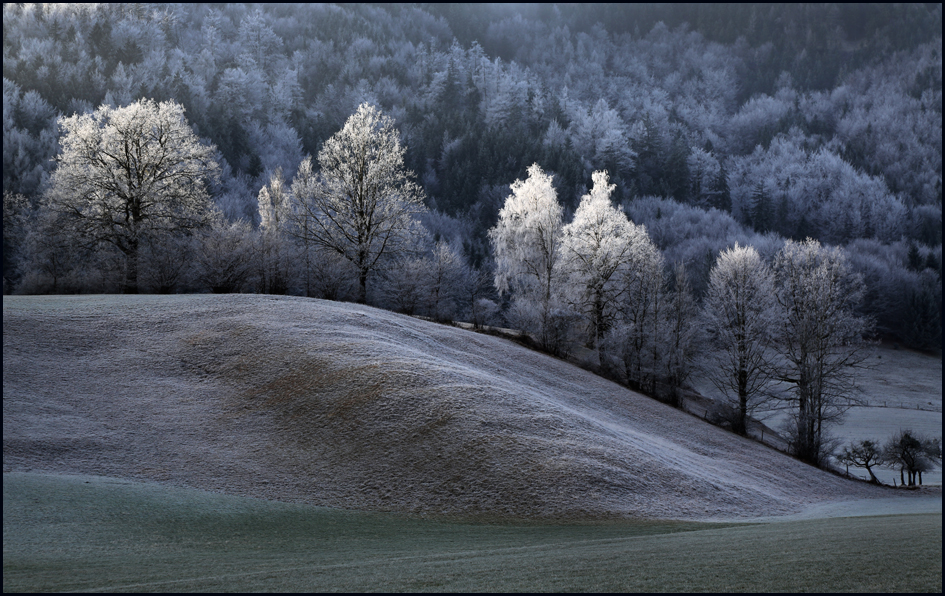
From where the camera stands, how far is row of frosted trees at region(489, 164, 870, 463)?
38.2 meters

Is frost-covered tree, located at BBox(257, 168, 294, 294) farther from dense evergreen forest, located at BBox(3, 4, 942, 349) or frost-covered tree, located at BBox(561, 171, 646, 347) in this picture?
frost-covered tree, located at BBox(561, 171, 646, 347)

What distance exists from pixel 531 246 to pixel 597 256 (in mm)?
5221

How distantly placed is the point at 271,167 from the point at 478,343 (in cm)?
9705

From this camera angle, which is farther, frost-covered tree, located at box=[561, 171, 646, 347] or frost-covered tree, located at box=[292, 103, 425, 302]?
frost-covered tree, located at box=[561, 171, 646, 347]

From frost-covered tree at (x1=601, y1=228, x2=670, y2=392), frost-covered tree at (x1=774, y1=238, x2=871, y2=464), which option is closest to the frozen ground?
frost-covered tree at (x1=774, y1=238, x2=871, y2=464)

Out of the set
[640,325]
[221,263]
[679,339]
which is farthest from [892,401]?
[221,263]

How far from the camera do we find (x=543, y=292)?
4547 centimetres

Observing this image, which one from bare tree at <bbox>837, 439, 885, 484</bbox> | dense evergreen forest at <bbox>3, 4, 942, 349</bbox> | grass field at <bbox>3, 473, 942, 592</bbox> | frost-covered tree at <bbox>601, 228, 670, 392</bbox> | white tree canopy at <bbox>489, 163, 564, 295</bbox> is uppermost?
dense evergreen forest at <bbox>3, 4, 942, 349</bbox>

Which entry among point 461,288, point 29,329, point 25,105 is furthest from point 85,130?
point 25,105

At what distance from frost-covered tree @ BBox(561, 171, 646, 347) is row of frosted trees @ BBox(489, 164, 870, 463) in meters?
0.08

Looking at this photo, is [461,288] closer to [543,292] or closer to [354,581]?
[543,292]

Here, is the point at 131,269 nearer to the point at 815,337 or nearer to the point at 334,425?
the point at 334,425

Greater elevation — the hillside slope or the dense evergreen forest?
the dense evergreen forest

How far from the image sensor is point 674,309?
158 ft
